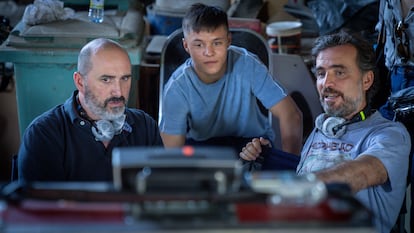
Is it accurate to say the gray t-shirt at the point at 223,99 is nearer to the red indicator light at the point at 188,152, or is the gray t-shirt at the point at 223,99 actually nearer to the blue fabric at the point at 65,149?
the blue fabric at the point at 65,149

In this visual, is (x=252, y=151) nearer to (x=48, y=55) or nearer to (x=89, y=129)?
(x=89, y=129)

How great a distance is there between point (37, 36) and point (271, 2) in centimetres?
175

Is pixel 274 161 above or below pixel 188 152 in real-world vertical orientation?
below

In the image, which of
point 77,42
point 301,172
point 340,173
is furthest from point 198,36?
point 340,173

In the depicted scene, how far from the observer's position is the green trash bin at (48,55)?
10.6 ft

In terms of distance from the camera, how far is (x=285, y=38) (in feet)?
12.5

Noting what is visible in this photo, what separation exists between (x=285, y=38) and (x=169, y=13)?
2.59 feet

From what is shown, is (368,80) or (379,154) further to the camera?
(368,80)

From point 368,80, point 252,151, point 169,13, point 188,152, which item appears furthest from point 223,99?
point 188,152

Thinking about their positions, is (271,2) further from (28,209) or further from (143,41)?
(28,209)

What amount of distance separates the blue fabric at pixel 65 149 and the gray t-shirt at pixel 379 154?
72cm

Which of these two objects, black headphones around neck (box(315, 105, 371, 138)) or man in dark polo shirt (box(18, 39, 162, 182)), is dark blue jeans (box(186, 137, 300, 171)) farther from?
man in dark polo shirt (box(18, 39, 162, 182))

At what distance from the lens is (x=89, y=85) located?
8.13 ft

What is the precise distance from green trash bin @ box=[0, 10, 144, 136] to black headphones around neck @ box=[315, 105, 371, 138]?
1.22m
